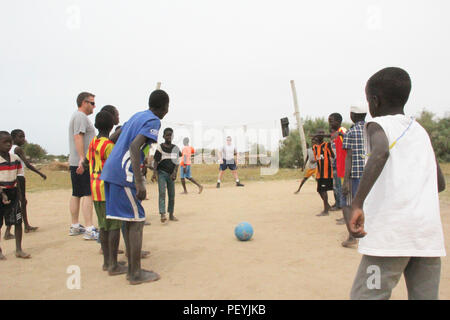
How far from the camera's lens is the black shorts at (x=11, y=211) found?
4.75m

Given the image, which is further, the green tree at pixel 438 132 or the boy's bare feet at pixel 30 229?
the green tree at pixel 438 132

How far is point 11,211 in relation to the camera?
479 centimetres

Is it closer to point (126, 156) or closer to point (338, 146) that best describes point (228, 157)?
point (338, 146)

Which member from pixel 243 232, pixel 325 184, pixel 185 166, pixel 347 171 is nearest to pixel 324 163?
pixel 325 184

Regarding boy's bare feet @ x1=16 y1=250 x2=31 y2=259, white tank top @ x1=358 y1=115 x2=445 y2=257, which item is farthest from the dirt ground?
white tank top @ x1=358 y1=115 x2=445 y2=257

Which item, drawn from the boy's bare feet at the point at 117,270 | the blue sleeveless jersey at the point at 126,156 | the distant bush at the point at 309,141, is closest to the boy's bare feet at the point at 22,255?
the boy's bare feet at the point at 117,270

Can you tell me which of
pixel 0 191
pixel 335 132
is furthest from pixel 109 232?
pixel 335 132

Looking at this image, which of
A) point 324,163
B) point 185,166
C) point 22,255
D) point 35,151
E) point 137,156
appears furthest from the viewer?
point 35,151

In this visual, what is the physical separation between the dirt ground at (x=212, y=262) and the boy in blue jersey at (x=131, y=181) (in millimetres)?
450

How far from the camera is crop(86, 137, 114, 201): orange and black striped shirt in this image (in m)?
4.28

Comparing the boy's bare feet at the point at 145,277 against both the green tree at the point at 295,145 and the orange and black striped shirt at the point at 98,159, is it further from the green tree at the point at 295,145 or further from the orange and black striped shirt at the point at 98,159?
the green tree at the point at 295,145

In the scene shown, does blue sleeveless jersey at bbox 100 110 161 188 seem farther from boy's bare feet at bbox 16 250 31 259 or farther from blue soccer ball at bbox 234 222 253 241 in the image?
blue soccer ball at bbox 234 222 253 241

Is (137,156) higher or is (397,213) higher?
(137,156)

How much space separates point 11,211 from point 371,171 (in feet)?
15.5
